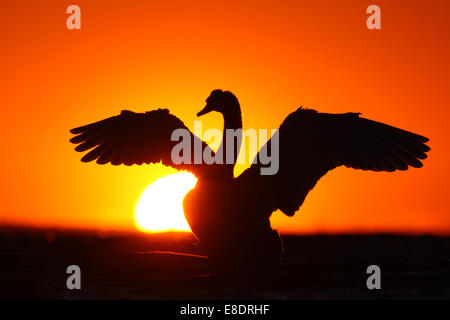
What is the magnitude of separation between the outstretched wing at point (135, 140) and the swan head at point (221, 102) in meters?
0.45

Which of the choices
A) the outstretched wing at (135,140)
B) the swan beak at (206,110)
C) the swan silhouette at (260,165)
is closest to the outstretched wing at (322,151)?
the swan silhouette at (260,165)

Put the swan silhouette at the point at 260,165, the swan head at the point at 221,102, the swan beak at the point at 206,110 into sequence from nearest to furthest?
1. the swan silhouette at the point at 260,165
2. the swan head at the point at 221,102
3. the swan beak at the point at 206,110

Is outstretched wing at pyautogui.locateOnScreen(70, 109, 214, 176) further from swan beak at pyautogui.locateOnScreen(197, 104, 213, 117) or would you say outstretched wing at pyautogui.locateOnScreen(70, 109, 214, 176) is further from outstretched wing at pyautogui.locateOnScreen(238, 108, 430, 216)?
outstretched wing at pyautogui.locateOnScreen(238, 108, 430, 216)

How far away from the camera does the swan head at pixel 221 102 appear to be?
11398 millimetres

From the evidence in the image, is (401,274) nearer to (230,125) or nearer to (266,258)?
(266,258)

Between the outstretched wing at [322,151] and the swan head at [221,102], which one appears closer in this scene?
the outstretched wing at [322,151]

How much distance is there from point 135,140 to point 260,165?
Answer: 215 centimetres

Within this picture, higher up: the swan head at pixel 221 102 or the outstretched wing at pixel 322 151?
the swan head at pixel 221 102

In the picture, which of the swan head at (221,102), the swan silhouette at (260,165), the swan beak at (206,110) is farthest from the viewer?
the swan beak at (206,110)

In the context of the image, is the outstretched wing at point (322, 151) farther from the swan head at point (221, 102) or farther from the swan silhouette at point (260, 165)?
the swan head at point (221, 102)

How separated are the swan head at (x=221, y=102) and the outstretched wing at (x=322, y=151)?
92cm

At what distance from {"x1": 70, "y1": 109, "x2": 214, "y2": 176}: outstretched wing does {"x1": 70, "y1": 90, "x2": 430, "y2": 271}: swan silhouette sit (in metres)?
0.02
